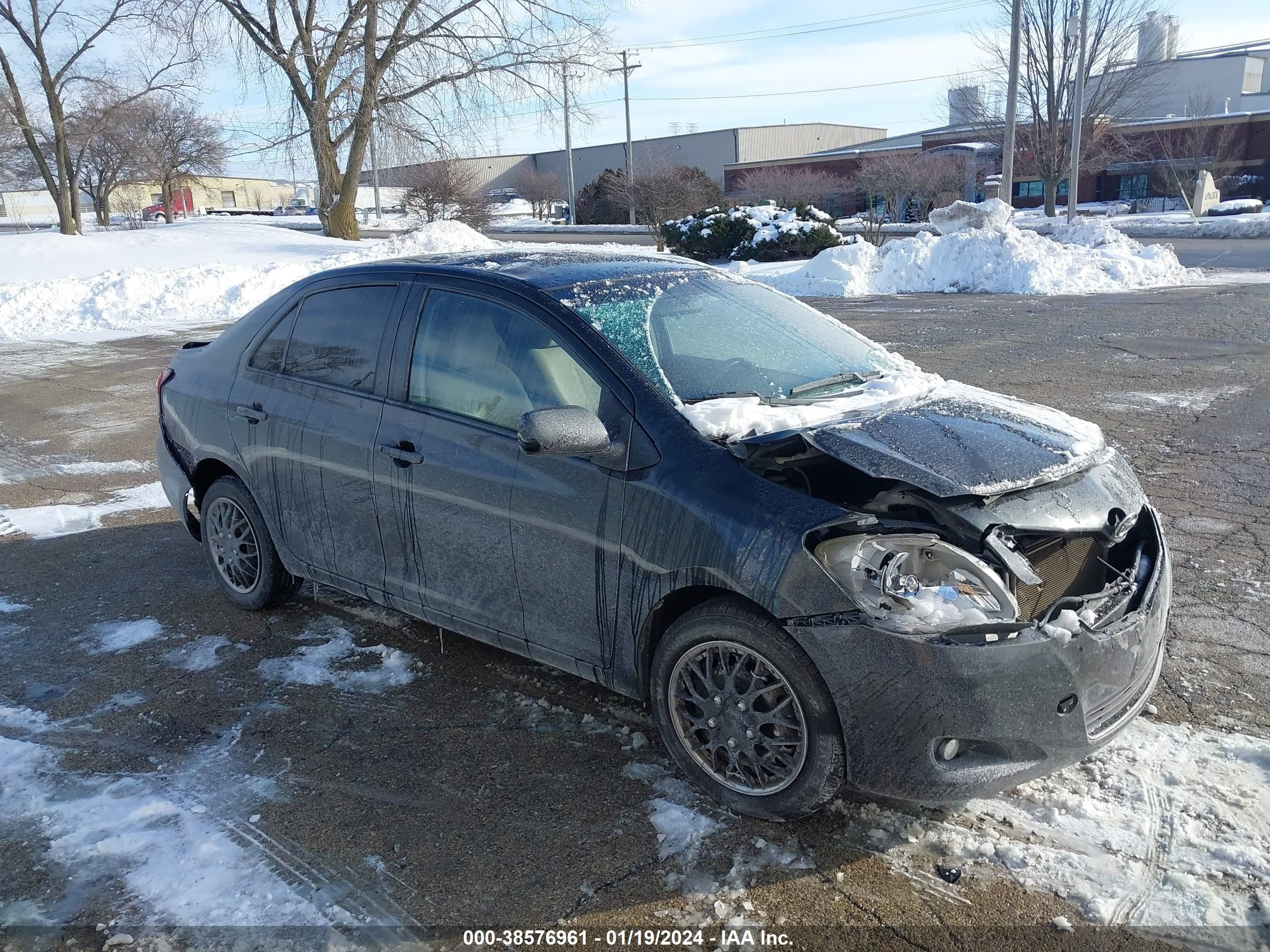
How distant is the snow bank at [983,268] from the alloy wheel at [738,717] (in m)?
17.2

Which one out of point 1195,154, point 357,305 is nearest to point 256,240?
point 357,305

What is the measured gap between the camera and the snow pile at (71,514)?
6285 millimetres

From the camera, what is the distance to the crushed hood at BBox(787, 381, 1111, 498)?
2939 mm

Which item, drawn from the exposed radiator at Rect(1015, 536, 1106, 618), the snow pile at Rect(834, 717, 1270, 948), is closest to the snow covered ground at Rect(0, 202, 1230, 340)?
the exposed radiator at Rect(1015, 536, 1106, 618)

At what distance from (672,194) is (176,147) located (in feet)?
88.1

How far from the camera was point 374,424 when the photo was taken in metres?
3.96

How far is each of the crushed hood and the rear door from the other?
188 centimetres

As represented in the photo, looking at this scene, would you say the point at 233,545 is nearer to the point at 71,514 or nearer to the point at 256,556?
the point at 256,556

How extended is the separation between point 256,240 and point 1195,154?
43987 millimetres

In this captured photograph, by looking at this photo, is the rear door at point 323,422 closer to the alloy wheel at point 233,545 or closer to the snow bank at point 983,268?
the alloy wheel at point 233,545

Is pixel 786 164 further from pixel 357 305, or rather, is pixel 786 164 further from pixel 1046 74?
pixel 357 305

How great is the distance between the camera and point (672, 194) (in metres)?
41.1

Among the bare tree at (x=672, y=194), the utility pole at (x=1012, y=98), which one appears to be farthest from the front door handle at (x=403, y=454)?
the bare tree at (x=672, y=194)

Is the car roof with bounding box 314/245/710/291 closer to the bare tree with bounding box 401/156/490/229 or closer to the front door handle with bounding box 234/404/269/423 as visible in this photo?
the front door handle with bounding box 234/404/269/423
